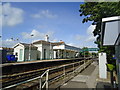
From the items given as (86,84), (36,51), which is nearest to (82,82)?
(86,84)

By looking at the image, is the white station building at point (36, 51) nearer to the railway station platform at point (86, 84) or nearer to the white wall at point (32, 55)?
the white wall at point (32, 55)

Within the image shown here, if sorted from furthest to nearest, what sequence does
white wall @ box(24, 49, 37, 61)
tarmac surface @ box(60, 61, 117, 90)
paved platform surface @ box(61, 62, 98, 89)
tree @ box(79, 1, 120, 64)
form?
1. white wall @ box(24, 49, 37, 61)
2. tree @ box(79, 1, 120, 64)
3. paved platform surface @ box(61, 62, 98, 89)
4. tarmac surface @ box(60, 61, 117, 90)

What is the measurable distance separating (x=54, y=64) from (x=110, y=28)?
14.3 metres

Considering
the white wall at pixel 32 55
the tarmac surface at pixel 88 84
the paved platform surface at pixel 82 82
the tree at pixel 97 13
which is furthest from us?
the white wall at pixel 32 55

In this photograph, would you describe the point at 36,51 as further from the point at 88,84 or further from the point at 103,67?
the point at 88,84

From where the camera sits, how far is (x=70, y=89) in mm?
4309

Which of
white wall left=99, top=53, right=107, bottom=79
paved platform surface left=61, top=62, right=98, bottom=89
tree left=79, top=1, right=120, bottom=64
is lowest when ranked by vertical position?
paved platform surface left=61, top=62, right=98, bottom=89

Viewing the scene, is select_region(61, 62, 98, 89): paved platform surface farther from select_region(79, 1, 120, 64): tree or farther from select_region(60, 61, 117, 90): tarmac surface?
select_region(79, 1, 120, 64): tree

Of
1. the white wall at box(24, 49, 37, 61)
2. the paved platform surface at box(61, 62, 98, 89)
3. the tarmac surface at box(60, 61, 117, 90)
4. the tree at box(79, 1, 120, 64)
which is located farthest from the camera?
the white wall at box(24, 49, 37, 61)

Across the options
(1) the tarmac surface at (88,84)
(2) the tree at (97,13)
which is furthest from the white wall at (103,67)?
(2) the tree at (97,13)

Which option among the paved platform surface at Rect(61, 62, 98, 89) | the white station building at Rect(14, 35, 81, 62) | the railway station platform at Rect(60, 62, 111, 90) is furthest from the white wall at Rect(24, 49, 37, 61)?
the railway station platform at Rect(60, 62, 111, 90)

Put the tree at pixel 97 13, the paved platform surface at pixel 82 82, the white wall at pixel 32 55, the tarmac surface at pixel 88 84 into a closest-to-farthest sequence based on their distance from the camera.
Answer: the tarmac surface at pixel 88 84
the paved platform surface at pixel 82 82
the tree at pixel 97 13
the white wall at pixel 32 55

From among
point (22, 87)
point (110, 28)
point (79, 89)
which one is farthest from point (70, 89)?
point (110, 28)

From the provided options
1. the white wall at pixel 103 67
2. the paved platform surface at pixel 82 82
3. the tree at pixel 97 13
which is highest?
the tree at pixel 97 13
